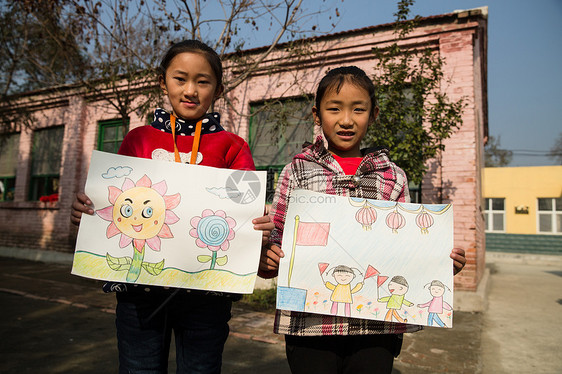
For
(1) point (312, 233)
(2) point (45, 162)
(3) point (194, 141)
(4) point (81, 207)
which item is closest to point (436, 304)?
(1) point (312, 233)

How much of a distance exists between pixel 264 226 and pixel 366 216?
0.38 m

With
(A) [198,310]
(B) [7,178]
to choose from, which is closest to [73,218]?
(A) [198,310]

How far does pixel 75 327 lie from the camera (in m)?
3.98

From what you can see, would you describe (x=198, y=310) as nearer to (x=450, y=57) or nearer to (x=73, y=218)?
(x=73, y=218)

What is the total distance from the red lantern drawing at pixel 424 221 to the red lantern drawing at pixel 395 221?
54 millimetres

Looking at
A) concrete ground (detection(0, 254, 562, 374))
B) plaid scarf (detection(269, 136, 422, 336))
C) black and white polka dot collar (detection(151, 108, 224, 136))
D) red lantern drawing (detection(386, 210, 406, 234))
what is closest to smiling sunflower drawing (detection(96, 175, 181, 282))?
black and white polka dot collar (detection(151, 108, 224, 136))

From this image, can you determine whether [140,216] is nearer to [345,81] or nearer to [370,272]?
[370,272]

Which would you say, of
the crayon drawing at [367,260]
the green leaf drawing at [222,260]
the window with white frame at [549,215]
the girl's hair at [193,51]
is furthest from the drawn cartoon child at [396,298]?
the window with white frame at [549,215]

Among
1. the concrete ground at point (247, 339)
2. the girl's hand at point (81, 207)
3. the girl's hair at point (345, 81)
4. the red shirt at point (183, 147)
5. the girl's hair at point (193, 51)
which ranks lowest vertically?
the concrete ground at point (247, 339)

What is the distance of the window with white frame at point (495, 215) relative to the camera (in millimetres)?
18156

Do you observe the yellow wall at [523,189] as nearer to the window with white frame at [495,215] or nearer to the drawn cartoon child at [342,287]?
the window with white frame at [495,215]

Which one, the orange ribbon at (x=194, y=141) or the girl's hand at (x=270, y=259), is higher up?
the orange ribbon at (x=194, y=141)

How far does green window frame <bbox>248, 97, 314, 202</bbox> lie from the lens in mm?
6805

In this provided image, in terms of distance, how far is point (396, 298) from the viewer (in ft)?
4.48
